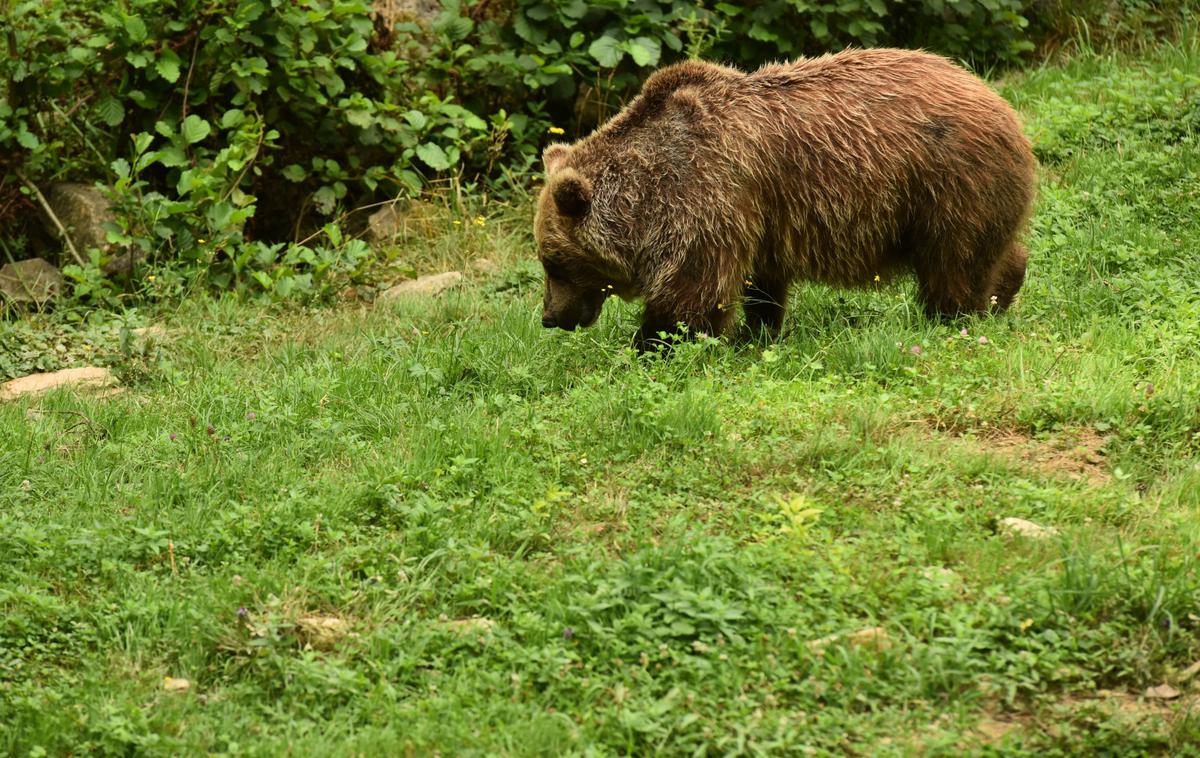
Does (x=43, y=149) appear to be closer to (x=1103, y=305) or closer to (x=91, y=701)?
(x=91, y=701)

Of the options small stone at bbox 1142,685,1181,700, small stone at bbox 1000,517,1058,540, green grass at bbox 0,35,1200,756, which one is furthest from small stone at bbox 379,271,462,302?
small stone at bbox 1142,685,1181,700

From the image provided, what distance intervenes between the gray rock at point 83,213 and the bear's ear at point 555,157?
3686mm

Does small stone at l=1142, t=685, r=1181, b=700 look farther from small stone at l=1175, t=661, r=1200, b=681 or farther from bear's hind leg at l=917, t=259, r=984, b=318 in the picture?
bear's hind leg at l=917, t=259, r=984, b=318

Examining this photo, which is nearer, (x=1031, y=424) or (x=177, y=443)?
(x=1031, y=424)

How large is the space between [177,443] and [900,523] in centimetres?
315

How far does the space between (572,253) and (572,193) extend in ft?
1.16

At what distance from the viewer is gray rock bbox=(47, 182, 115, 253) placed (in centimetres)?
922

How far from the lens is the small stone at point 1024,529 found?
4410 millimetres

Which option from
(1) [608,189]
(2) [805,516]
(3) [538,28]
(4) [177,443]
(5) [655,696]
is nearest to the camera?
(5) [655,696]

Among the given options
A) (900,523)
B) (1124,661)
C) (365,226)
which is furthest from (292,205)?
(1124,661)

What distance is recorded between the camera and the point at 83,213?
30.5 ft

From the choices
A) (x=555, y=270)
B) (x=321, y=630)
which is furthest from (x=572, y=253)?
(x=321, y=630)

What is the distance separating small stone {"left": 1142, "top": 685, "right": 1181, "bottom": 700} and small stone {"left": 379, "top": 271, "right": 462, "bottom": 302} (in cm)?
546

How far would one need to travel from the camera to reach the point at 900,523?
14.9 feet
